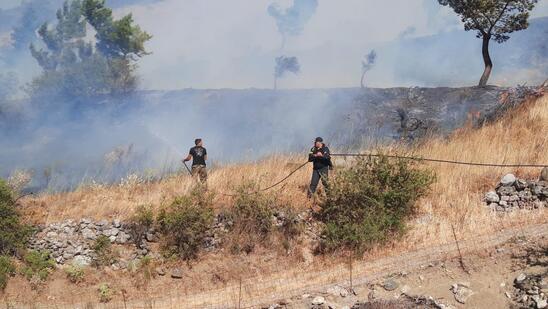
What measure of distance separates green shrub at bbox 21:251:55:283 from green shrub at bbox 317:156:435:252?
4517 millimetres

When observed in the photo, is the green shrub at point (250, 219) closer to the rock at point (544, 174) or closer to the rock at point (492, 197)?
the rock at point (492, 197)

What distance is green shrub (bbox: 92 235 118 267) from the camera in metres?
8.82

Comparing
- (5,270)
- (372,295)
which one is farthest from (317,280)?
(5,270)

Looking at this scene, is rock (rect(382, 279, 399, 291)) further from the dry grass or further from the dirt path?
the dry grass

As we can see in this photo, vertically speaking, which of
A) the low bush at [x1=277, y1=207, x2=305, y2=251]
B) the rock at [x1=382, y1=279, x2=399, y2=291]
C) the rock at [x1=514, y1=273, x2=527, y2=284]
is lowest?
the rock at [x1=382, y1=279, x2=399, y2=291]

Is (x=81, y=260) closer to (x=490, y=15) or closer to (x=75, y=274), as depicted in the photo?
(x=75, y=274)

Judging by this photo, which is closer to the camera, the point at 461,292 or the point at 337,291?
the point at 461,292

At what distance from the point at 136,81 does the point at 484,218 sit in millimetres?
21246

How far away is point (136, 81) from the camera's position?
26.4m

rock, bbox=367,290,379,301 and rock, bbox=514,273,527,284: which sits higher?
rock, bbox=514,273,527,284

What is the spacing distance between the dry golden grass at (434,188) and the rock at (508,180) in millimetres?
310

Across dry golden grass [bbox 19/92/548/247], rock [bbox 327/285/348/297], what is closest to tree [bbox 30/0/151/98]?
dry golden grass [bbox 19/92/548/247]

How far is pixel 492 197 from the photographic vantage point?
898 centimetres

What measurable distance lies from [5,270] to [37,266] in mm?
469
